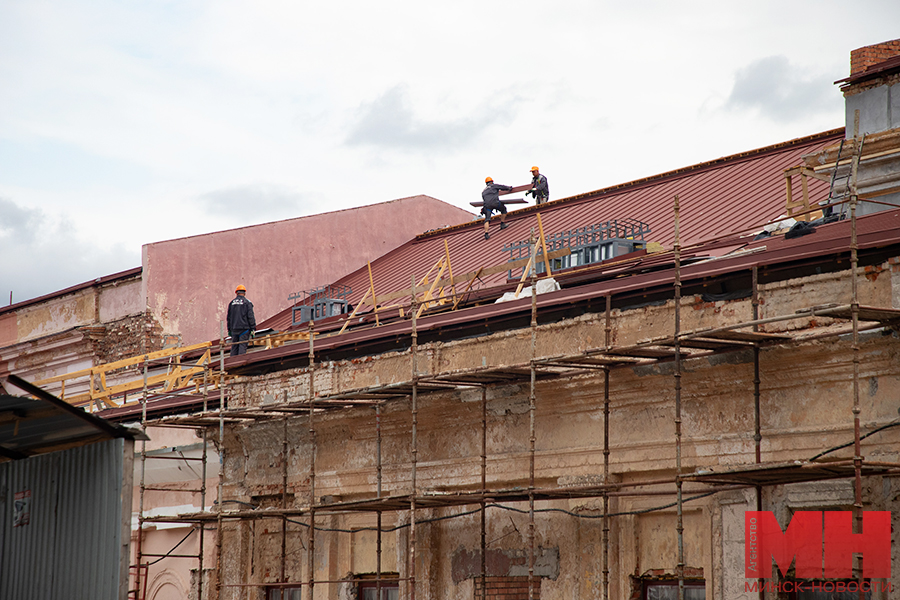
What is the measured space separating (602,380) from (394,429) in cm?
352

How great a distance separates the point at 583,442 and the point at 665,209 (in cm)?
669

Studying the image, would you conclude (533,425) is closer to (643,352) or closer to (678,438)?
(643,352)

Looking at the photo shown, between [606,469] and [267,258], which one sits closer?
[606,469]

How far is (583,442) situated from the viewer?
12891 mm

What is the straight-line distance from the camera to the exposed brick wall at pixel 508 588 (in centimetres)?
1331

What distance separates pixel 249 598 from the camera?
17156 mm

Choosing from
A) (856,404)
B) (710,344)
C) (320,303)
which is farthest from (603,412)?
(320,303)

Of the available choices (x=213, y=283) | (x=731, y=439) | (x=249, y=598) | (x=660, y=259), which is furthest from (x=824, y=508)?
(x=213, y=283)

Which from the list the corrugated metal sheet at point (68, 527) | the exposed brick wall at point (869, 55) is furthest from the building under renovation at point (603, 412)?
the corrugated metal sheet at point (68, 527)

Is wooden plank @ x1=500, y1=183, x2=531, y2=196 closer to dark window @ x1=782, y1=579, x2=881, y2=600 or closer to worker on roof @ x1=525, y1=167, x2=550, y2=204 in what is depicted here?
worker on roof @ x1=525, y1=167, x2=550, y2=204

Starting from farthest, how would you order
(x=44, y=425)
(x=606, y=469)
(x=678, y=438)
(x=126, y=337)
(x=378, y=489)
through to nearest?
(x=126, y=337) < (x=378, y=489) < (x=44, y=425) < (x=606, y=469) < (x=678, y=438)

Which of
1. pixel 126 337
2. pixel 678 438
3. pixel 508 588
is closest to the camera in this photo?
pixel 678 438

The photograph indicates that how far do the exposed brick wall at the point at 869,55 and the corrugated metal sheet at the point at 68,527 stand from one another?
398 inches

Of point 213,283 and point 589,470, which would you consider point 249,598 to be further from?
point 213,283
